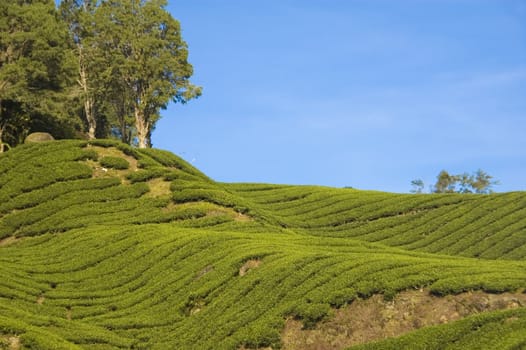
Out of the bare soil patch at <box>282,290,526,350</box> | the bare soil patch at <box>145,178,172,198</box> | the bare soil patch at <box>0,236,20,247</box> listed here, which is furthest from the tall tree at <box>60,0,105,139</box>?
the bare soil patch at <box>282,290,526,350</box>

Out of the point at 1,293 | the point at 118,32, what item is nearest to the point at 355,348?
the point at 1,293

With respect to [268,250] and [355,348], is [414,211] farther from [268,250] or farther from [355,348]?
[355,348]

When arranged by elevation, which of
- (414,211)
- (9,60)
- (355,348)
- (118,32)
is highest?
(118,32)

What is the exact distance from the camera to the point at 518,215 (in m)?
45.0

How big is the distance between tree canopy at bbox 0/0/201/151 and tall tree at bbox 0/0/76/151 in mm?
70

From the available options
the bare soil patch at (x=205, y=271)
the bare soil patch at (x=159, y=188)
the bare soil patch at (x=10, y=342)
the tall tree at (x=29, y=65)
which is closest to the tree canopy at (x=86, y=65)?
the tall tree at (x=29, y=65)

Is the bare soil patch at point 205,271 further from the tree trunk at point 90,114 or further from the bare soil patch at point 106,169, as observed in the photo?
the tree trunk at point 90,114

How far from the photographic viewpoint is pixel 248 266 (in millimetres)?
29844

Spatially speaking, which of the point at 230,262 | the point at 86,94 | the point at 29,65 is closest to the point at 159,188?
the point at 230,262

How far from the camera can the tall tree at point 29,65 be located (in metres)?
55.4

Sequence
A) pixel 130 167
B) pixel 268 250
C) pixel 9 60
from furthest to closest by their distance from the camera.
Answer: pixel 9 60 → pixel 130 167 → pixel 268 250

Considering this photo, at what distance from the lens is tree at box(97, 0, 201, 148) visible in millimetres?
63469

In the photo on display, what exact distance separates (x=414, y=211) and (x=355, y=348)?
25020 mm

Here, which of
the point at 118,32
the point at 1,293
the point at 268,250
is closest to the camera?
the point at 1,293
